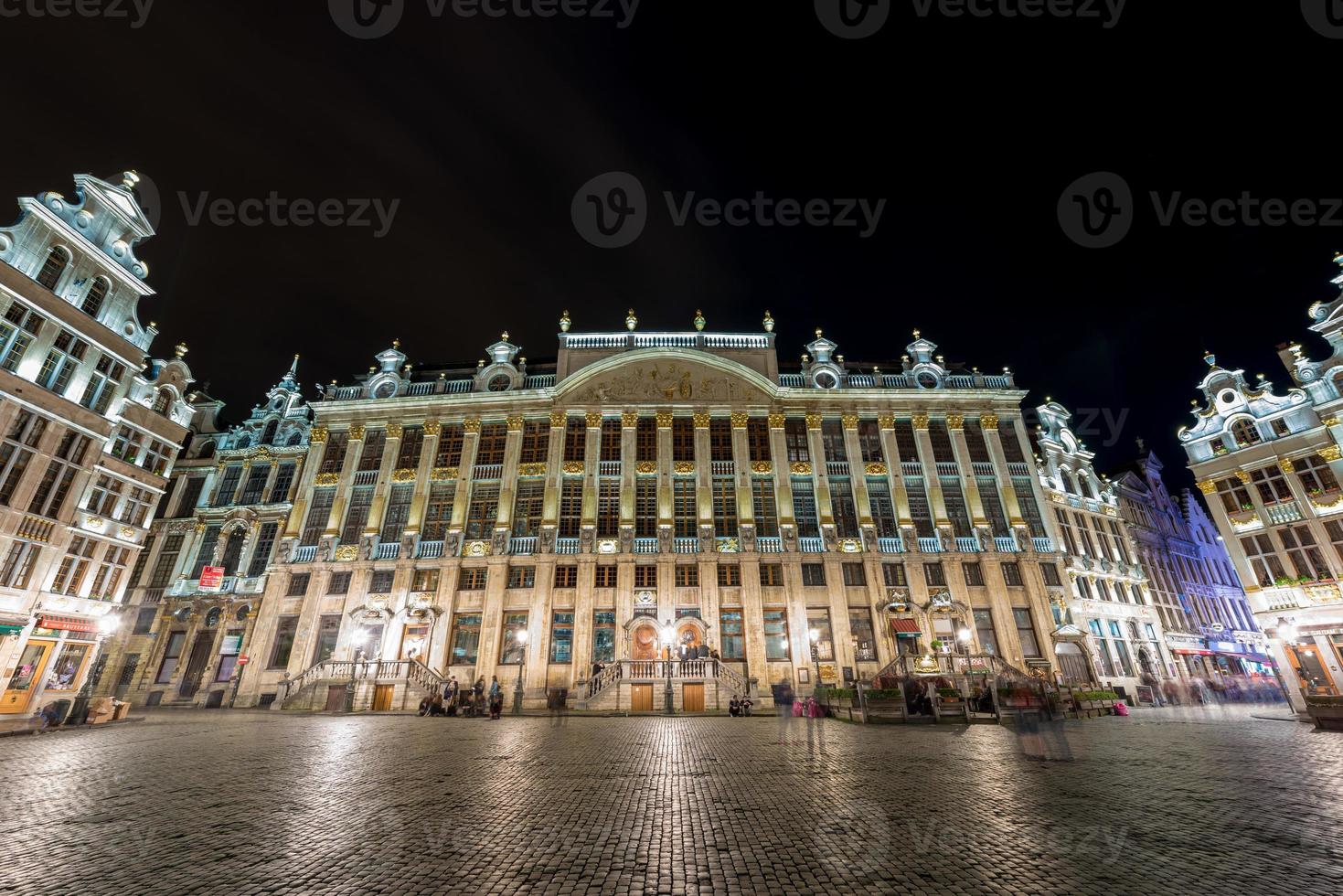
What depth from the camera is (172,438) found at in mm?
33781

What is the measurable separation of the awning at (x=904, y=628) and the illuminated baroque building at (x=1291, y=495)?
53.0 feet

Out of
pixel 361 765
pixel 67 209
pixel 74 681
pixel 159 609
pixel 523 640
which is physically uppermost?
pixel 67 209

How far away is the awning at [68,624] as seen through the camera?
1024 inches

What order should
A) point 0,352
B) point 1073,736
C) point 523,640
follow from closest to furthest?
point 1073,736 → point 0,352 → point 523,640

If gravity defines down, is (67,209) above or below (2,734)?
above

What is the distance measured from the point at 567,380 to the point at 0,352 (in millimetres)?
25858

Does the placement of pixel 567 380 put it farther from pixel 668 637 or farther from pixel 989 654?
pixel 989 654

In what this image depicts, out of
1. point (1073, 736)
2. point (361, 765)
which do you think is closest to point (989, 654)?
point (1073, 736)

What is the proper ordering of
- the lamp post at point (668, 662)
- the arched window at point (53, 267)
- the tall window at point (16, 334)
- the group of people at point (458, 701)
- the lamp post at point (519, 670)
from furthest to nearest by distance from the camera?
the lamp post at point (519, 670) < the lamp post at point (668, 662) < the arched window at point (53, 267) < the group of people at point (458, 701) < the tall window at point (16, 334)

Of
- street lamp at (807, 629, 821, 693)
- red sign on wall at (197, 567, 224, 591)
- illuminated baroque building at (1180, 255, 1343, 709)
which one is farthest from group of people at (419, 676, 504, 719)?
illuminated baroque building at (1180, 255, 1343, 709)

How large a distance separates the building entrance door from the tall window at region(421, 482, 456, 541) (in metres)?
14.4

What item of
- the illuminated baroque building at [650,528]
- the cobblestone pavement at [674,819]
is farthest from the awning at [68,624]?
the cobblestone pavement at [674,819]

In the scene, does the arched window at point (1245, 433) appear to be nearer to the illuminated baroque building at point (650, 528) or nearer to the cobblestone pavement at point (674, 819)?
the illuminated baroque building at point (650, 528)

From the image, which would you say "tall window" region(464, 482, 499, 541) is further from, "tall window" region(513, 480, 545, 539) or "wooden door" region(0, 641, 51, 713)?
"wooden door" region(0, 641, 51, 713)
